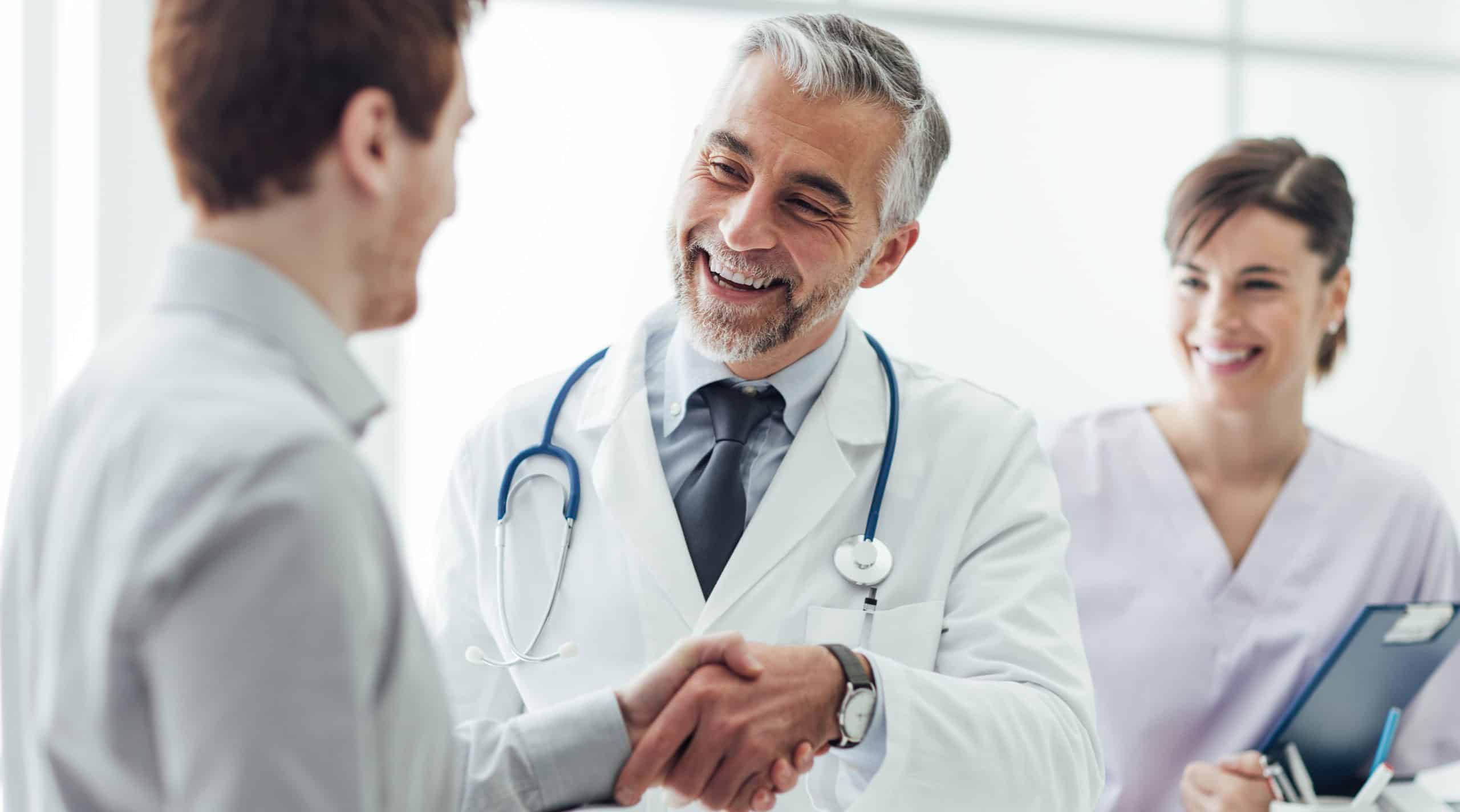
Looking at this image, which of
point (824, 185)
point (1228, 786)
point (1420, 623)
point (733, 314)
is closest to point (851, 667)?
point (733, 314)

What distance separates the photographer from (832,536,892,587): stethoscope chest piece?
1.48 metres

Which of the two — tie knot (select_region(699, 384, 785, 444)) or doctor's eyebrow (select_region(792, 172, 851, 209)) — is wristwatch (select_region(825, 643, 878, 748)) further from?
doctor's eyebrow (select_region(792, 172, 851, 209))

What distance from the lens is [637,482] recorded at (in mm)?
1537

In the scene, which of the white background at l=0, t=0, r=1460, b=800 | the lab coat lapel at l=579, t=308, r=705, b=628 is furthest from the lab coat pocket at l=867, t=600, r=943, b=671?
the white background at l=0, t=0, r=1460, b=800

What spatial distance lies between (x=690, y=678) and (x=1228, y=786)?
1.10 metres

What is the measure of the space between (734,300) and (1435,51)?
10.5ft

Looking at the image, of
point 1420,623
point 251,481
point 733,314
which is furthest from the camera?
point 1420,623

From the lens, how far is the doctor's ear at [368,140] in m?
0.79

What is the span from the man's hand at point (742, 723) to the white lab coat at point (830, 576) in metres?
0.11

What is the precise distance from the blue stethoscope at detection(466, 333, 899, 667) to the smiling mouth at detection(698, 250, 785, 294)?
216mm

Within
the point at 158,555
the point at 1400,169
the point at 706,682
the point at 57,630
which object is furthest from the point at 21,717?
the point at 1400,169

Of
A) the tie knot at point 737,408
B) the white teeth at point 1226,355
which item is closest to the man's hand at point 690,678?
the tie knot at point 737,408

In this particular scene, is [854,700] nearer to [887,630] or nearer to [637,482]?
[887,630]

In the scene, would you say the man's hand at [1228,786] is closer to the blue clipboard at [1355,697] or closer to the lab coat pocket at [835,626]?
the blue clipboard at [1355,697]
